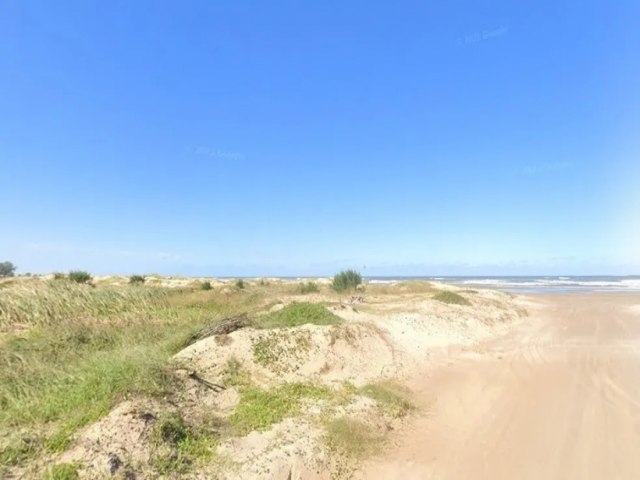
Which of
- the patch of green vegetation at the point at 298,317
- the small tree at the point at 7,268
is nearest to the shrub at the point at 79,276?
the patch of green vegetation at the point at 298,317

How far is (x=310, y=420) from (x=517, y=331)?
14313mm

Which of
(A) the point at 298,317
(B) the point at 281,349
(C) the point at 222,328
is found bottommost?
(B) the point at 281,349

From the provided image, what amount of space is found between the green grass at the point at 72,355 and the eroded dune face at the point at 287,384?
0.48 metres

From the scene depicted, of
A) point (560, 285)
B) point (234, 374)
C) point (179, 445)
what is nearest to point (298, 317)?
point (234, 374)

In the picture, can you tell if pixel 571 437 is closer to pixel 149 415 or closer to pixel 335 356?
pixel 335 356

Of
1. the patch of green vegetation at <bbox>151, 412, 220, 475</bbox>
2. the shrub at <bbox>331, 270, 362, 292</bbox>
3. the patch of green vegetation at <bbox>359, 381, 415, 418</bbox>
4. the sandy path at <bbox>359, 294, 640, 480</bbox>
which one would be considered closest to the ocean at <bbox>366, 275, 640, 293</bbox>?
the shrub at <bbox>331, 270, 362, 292</bbox>

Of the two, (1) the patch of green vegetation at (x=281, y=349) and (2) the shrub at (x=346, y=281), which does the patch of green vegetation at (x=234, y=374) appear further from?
(2) the shrub at (x=346, y=281)

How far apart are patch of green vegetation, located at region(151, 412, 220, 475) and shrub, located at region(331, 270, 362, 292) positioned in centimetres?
2052

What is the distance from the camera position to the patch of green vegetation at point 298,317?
11695 mm

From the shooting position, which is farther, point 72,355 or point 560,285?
point 560,285

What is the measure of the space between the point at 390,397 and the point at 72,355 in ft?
22.3

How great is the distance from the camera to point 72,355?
8570mm

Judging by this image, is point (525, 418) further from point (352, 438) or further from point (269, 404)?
point (269, 404)

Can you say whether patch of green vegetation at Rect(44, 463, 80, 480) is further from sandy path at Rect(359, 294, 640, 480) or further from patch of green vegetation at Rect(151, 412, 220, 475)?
sandy path at Rect(359, 294, 640, 480)
